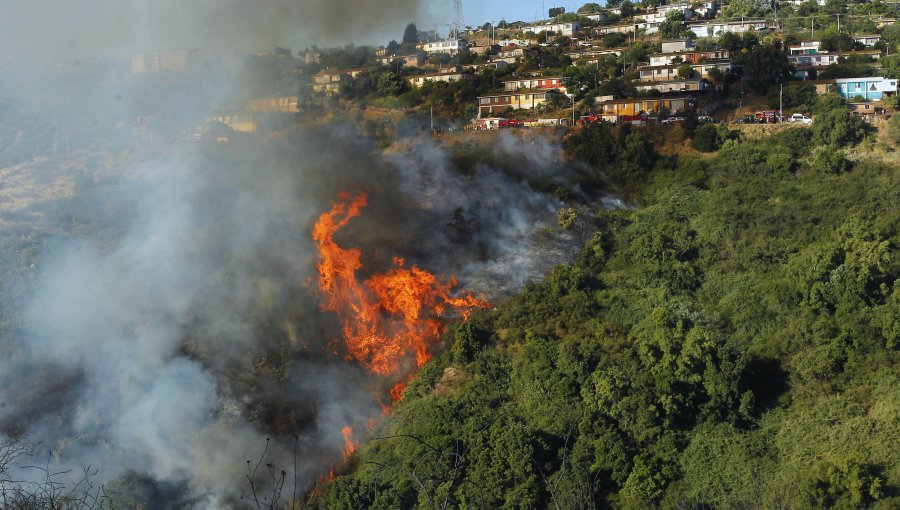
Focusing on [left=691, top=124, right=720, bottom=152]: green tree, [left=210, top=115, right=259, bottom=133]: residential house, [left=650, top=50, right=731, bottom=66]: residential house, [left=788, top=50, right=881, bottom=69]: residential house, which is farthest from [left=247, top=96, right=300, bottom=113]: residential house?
[left=788, top=50, right=881, bottom=69]: residential house

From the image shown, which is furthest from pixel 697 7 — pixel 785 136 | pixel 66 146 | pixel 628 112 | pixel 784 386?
pixel 784 386

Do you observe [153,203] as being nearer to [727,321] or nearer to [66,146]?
[66,146]

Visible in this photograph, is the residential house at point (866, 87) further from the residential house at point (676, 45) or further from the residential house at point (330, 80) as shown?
the residential house at point (330, 80)

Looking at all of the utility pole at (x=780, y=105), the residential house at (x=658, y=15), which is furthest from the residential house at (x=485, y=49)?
the utility pole at (x=780, y=105)

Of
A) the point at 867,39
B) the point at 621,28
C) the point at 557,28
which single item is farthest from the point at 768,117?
the point at 557,28

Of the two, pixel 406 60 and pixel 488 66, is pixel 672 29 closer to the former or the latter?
pixel 488 66

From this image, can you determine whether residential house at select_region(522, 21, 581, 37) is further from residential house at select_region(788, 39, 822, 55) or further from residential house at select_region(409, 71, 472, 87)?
residential house at select_region(788, 39, 822, 55)

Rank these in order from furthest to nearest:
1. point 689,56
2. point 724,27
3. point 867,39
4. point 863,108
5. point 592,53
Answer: point 724,27
point 592,53
point 867,39
point 689,56
point 863,108
